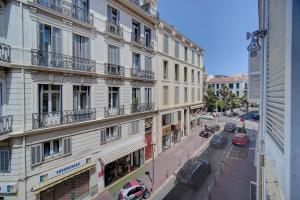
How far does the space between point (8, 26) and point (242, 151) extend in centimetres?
2954

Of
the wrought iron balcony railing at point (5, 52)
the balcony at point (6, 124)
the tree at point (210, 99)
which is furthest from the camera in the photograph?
the tree at point (210, 99)

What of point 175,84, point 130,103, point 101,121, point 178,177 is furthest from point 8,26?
point 175,84

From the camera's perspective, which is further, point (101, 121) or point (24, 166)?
point (101, 121)

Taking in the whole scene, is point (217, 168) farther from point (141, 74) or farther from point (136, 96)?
point (141, 74)

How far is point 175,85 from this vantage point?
30.2m

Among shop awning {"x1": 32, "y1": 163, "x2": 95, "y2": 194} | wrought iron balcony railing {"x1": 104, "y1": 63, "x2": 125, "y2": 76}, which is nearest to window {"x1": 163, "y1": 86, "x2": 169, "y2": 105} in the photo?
wrought iron balcony railing {"x1": 104, "y1": 63, "x2": 125, "y2": 76}

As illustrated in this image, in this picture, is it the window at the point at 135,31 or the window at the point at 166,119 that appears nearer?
the window at the point at 135,31

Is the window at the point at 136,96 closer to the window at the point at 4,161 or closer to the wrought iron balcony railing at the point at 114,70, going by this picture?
the wrought iron balcony railing at the point at 114,70

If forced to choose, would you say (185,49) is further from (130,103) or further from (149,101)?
(130,103)

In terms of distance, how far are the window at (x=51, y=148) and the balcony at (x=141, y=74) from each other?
1022 cm

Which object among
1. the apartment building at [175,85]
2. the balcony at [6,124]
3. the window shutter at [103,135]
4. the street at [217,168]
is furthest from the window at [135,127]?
the balcony at [6,124]

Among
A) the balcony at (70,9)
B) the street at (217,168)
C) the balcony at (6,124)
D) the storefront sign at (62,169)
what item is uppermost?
the balcony at (70,9)

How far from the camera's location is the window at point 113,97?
59.2 ft

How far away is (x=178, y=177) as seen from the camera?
18516mm
